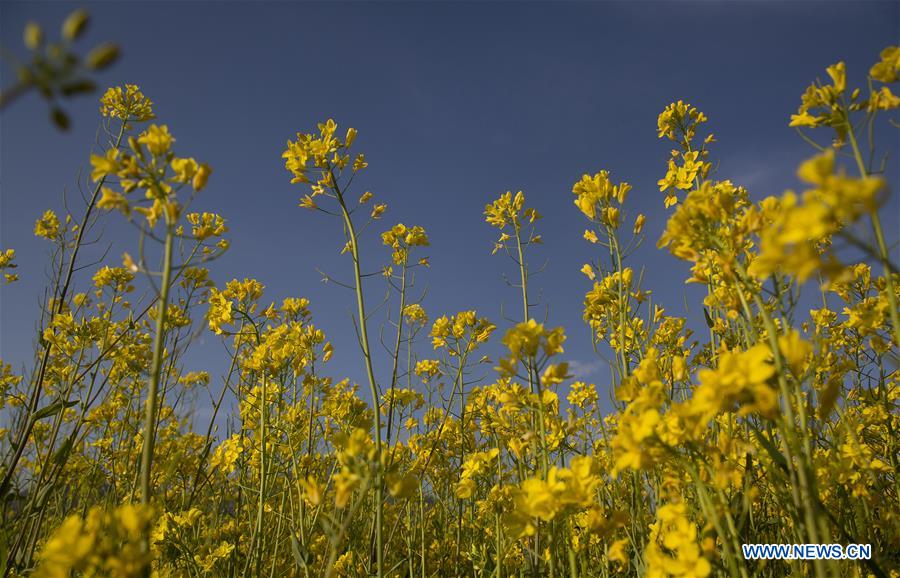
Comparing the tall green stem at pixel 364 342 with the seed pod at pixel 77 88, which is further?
the tall green stem at pixel 364 342

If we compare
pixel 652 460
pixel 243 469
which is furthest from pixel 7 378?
pixel 652 460

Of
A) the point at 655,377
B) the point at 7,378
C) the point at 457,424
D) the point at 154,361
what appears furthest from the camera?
the point at 7,378

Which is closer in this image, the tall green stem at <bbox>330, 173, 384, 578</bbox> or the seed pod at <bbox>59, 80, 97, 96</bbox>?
the seed pod at <bbox>59, 80, 97, 96</bbox>

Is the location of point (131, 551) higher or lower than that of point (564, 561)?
higher

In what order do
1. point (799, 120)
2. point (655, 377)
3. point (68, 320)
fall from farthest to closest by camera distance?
point (68, 320)
point (799, 120)
point (655, 377)

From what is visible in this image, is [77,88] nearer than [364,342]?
Yes

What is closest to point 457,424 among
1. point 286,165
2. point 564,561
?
point 564,561

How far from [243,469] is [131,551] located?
297cm

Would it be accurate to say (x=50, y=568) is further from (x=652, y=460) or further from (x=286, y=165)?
(x=286, y=165)

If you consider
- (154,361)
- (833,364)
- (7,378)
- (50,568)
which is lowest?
(50,568)

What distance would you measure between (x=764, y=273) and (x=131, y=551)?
165 centimetres

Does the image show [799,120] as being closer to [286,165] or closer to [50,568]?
[286,165]

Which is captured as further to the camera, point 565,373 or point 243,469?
point 243,469

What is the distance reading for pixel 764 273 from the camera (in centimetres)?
115
